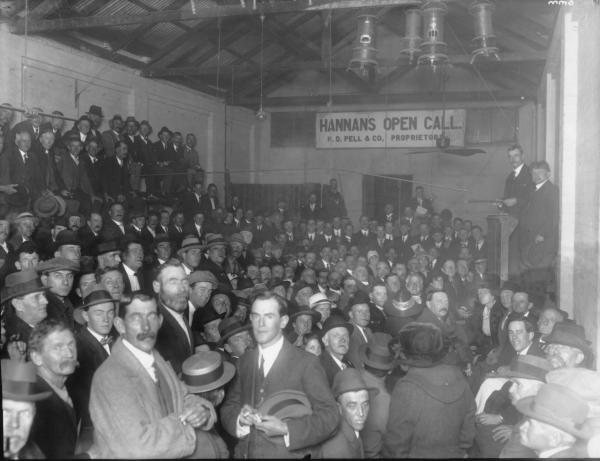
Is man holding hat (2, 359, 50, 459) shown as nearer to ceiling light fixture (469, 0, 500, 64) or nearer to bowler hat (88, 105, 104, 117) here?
ceiling light fixture (469, 0, 500, 64)

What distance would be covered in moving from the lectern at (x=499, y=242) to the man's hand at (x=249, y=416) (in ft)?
19.2

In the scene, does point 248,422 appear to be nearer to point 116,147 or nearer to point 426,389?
point 426,389

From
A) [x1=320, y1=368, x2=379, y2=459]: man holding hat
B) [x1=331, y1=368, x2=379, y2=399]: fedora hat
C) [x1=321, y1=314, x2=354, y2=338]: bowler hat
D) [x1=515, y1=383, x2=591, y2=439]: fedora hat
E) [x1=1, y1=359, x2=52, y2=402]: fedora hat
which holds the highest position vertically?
[x1=1, y1=359, x2=52, y2=402]: fedora hat

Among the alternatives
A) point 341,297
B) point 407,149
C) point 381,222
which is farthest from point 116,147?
point 407,149

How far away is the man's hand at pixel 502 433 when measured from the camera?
412 centimetres

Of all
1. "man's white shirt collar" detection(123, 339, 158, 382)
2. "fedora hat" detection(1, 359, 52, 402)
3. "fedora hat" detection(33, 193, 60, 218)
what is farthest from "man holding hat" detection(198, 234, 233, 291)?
"fedora hat" detection(1, 359, 52, 402)

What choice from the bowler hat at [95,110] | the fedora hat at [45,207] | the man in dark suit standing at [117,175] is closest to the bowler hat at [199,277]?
the fedora hat at [45,207]

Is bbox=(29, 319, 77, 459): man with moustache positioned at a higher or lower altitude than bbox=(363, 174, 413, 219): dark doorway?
lower

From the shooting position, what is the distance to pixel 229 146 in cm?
1836

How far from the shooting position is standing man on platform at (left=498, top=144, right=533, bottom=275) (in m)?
8.05

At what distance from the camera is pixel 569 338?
4.70m

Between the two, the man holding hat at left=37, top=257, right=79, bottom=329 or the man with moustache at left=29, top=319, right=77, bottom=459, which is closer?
the man with moustache at left=29, top=319, right=77, bottom=459

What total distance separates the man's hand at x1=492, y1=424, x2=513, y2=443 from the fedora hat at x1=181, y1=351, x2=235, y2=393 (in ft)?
5.69

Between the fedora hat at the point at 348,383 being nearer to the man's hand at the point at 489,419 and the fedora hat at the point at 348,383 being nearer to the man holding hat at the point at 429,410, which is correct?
the man holding hat at the point at 429,410
